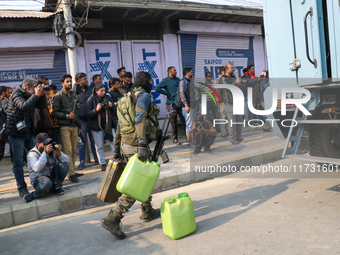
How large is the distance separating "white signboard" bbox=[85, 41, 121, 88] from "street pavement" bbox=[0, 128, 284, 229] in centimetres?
254

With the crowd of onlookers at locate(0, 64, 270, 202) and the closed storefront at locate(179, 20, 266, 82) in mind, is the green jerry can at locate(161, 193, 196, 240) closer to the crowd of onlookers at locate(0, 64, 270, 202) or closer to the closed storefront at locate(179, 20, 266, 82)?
the crowd of onlookers at locate(0, 64, 270, 202)

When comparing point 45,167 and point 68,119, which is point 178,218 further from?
point 68,119

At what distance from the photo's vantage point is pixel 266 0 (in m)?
4.82

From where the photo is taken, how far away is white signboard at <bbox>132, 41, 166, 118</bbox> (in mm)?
10336

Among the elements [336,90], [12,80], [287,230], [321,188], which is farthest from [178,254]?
[12,80]

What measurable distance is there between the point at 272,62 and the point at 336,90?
0.97 meters

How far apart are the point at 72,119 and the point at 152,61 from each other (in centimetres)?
520

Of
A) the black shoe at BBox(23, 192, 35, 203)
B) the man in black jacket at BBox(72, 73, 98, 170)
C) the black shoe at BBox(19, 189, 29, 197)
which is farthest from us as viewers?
the man in black jacket at BBox(72, 73, 98, 170)

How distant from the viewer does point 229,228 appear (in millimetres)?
3553

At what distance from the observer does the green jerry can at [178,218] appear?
133 inches

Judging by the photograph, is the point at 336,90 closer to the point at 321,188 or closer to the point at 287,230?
the point at 321,188

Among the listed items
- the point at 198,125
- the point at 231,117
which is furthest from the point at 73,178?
the point at 231,117

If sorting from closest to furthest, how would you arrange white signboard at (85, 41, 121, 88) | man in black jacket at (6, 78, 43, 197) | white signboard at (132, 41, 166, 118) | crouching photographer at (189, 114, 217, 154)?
man in black jacket at (6, 78, 43, 197), crouching photographer at (189, 114, 217, 154), white signboard at (85, 41, 121, 88), white signboard at (132, 41, 166, 118)

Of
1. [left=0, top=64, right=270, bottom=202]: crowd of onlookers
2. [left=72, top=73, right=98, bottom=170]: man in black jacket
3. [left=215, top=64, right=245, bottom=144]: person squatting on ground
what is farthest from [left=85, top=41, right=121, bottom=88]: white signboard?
[left=215, top=64, right=245, bottom=144]: person squatting on ground
